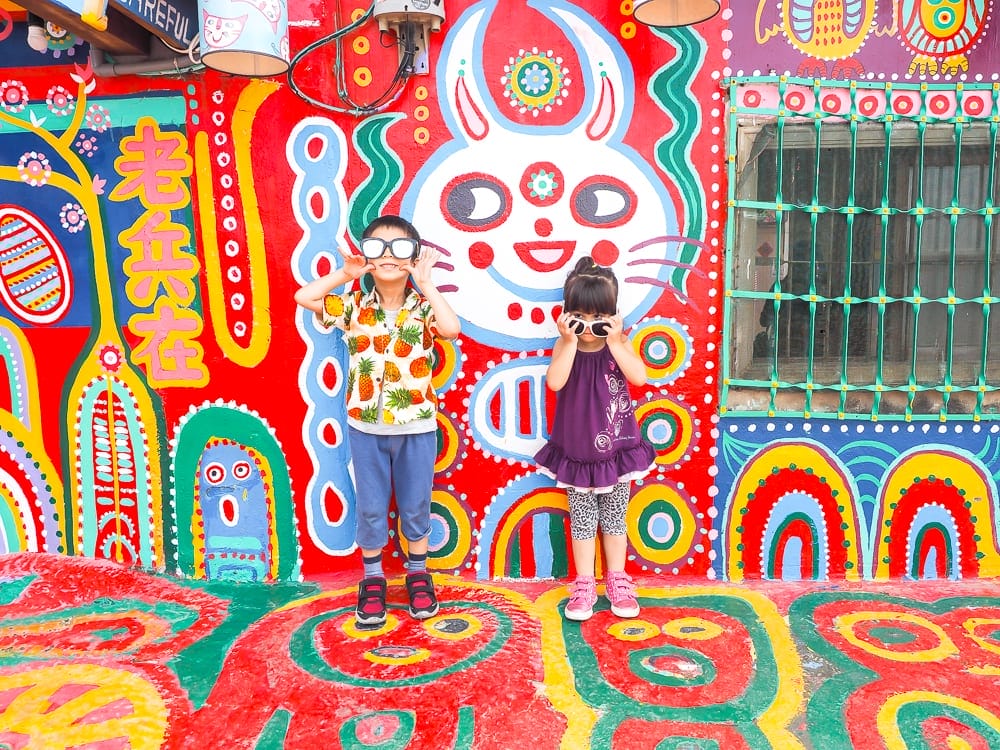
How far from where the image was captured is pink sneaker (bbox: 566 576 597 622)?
2965mm

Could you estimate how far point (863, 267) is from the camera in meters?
3.23

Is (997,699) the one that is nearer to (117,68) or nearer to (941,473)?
(941,473)

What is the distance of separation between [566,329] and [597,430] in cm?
43

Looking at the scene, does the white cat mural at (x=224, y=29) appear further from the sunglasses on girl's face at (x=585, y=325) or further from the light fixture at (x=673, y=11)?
the sunglasses on girl's face at (x=585, y=325)

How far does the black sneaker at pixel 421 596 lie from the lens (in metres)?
2.99

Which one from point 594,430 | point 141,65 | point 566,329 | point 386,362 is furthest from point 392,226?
point 141,65

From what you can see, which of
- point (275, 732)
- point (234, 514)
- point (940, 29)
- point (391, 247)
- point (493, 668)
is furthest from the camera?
point (234, 514)

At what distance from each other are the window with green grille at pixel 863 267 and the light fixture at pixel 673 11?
0.46m

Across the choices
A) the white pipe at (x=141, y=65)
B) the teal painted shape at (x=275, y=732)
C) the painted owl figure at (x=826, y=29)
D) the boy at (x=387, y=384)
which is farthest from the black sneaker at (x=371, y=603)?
the painted owl figure at (x=826, y=29)

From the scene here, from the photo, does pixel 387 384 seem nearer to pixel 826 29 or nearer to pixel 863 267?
pixel 863 267

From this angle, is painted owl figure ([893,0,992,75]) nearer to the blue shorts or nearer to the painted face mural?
the blue shorts

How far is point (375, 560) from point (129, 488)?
1.25 metres

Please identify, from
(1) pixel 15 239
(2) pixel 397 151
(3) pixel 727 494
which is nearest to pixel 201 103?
(2) pixel 397 151

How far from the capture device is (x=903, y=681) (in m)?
2.53
